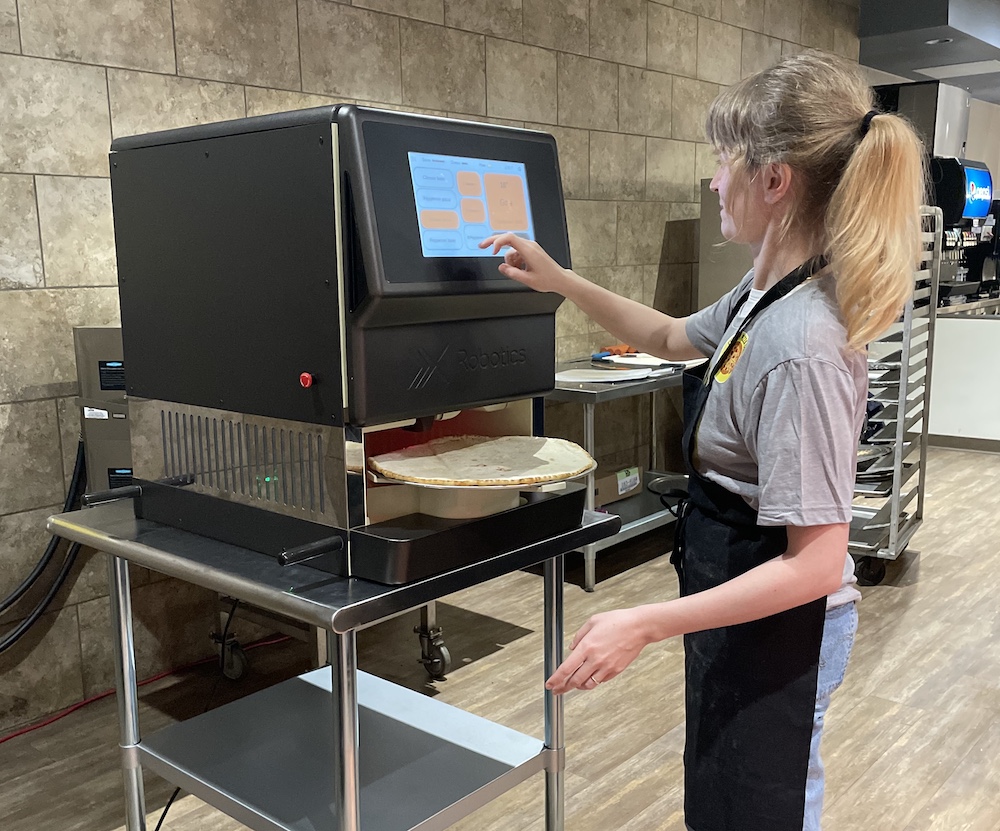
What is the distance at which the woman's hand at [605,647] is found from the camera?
3.19 feet

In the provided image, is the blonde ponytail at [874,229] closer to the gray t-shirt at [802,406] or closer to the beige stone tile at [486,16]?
the gray t-shirt at [802,406]

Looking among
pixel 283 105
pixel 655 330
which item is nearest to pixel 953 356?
pixel 283 105

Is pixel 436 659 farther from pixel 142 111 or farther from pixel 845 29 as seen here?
pixel 845 29

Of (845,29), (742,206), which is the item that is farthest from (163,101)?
(845,29)

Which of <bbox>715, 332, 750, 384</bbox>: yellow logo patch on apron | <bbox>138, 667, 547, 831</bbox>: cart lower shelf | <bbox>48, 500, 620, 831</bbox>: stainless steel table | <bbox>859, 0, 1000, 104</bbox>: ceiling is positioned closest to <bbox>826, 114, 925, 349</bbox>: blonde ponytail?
<bbox>715, 332, 750, 384</bbox>: yellow logo patch on apron

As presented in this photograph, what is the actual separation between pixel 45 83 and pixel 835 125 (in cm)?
195

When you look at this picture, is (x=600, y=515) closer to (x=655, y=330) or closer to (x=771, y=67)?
(x=655, y=330)

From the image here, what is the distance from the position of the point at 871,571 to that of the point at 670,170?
2.00 metres

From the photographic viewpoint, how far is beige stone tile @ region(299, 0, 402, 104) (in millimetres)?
2826

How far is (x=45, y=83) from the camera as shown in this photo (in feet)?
7.48

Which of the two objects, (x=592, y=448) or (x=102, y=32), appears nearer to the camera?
(x=102, y=32)

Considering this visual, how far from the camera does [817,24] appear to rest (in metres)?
5.28

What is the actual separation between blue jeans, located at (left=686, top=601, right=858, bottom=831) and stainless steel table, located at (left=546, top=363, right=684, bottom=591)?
1.62 m

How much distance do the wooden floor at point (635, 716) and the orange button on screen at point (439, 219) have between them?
0.79m
